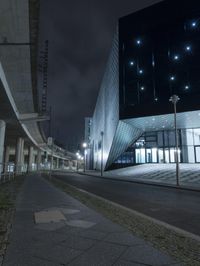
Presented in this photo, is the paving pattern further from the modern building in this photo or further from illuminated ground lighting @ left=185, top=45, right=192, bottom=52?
illuminated ground lighting @ left=185, top=45, right=192, bottom=52

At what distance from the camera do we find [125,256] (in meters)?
4.20

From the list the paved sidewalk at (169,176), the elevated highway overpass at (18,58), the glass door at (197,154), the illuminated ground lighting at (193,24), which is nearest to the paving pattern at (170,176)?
the paved sidewalk at (169,176)

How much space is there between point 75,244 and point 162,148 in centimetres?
4395

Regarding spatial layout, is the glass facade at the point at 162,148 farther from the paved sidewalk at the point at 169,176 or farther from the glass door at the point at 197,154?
the paved sidewalk at the point at 169,176

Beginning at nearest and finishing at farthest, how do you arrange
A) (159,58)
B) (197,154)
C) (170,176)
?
(170,176) < (159,58) < (197,154)

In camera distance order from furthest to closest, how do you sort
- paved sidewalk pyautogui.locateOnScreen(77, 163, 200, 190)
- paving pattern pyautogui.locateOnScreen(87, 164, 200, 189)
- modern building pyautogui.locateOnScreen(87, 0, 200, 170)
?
modern building pyautogui.locateOnScreen(87, 0, 200, 170)
paving pattern pyautogui.locateOnScreen(87, 164, 200, 189)
paved sidewalk pyautogui.locateOnScreen(77, 163, 200, 190)

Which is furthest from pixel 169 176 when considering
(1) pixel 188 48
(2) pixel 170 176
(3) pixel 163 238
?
(3) pixel 163 238

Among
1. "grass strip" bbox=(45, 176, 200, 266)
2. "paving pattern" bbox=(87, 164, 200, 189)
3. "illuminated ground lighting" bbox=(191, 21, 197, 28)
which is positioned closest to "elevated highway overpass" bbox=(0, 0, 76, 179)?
"grass strip" bbox=(45, 176, 200, 266)

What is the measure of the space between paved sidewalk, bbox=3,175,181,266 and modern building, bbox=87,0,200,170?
30679 mm

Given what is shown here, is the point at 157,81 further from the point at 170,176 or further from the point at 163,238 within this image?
the point at 163,238

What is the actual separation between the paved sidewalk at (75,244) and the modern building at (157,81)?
101 feet

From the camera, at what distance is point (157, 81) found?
40.2 metres

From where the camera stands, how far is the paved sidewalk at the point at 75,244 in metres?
3.98

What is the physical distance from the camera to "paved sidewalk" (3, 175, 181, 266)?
3977mm
